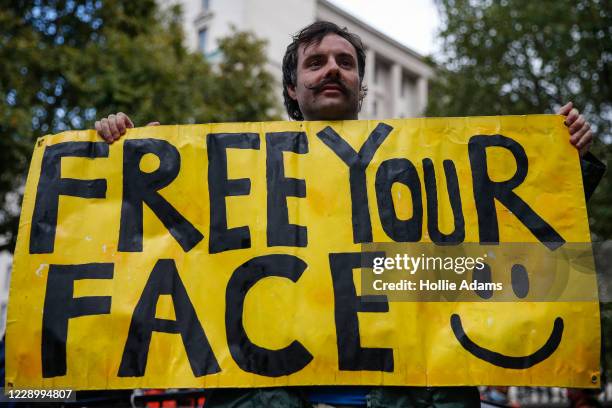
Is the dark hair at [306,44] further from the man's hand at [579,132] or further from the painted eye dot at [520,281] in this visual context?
the painted eye dot at [520,281]

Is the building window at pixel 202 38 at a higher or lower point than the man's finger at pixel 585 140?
higher

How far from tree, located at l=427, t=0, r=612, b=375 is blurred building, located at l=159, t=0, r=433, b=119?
18.5ft

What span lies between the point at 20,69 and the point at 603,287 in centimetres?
992

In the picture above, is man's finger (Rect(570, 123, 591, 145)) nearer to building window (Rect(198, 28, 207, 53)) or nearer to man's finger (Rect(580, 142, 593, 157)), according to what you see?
man's finger (Rect(580, 142, 593, 157))

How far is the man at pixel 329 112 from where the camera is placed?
1979 mm

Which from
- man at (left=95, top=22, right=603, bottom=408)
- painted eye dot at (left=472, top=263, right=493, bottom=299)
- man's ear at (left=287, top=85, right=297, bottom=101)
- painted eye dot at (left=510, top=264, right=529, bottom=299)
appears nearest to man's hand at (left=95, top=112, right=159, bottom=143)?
man at (left=95, top=22, right=603, bottom=408)

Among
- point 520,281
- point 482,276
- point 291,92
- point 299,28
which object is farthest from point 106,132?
point 299,28

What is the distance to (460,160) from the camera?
2.28 meters

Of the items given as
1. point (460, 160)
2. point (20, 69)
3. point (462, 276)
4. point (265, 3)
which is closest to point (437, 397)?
point (462, 276)

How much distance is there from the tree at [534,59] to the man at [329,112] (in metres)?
7.80

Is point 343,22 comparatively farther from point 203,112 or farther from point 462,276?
point 462,276

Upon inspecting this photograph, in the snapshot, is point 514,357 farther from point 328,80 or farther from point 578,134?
point 328,80

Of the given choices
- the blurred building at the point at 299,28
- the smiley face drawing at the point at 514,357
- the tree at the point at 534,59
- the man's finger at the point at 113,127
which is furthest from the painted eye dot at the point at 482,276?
the blurred building at the point at 299,28

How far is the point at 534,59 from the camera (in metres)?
Answer: 11.6
